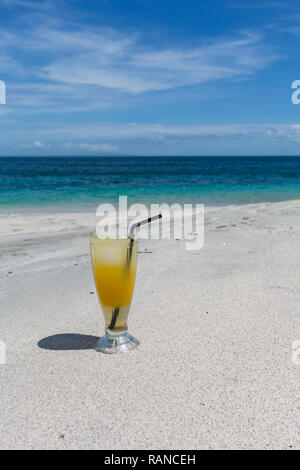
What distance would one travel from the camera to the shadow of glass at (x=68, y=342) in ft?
7.45

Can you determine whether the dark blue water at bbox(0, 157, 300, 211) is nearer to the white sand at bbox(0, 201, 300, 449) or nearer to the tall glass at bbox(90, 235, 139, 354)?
the white sand at bbox(0, 201, 300, 449)

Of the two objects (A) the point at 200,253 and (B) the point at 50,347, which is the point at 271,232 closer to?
(A) the point at 200,253

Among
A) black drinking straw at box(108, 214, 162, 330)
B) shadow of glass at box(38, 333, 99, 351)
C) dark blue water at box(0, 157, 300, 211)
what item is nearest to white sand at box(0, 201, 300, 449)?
shadow of glass at box(38, 333, 99, 351)

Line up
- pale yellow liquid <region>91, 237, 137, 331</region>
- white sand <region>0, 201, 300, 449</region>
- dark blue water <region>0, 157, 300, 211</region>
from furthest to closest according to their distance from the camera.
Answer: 1. dark blue water <region>0, 157, 300, 211</region>
2. pale yellow liquid <region>91, 237, 137, 331</region>
3. white sand <region>0, 201, 300, 449</region>

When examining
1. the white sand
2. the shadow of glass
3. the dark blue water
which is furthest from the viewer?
the dark blue water

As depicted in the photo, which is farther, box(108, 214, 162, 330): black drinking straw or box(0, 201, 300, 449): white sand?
box(108, 214, 162, 330): black drinking straw

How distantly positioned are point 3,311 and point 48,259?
1.74m

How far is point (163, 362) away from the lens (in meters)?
2.11

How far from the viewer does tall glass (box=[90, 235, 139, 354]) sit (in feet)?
6.95

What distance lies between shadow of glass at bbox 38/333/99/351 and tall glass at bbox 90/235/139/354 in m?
0.10

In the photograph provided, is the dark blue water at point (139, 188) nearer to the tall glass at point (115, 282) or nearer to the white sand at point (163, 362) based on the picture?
the white sand at point (163, 362)

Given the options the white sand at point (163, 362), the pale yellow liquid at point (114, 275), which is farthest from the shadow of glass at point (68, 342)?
the pale yellow liquid at point (114, 275)

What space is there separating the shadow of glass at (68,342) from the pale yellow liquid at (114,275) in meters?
0.17

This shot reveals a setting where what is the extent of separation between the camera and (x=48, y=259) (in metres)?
4.60
